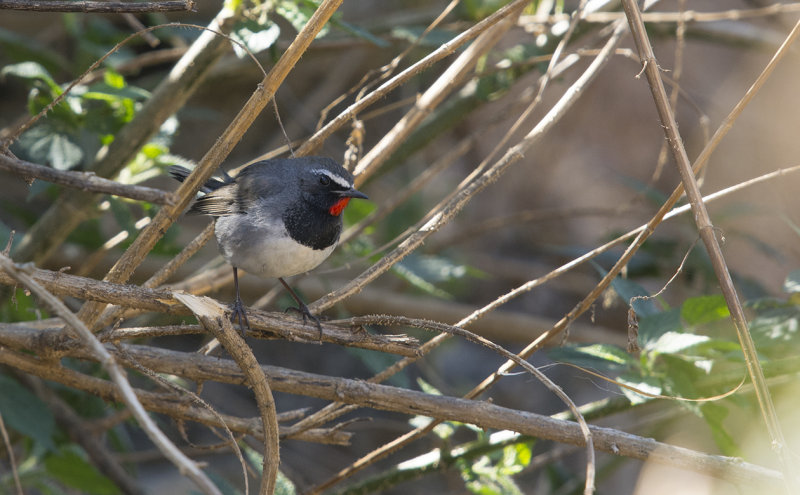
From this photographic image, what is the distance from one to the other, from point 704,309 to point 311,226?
1567mm

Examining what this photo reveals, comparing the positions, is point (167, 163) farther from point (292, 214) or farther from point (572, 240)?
point (572, 240)

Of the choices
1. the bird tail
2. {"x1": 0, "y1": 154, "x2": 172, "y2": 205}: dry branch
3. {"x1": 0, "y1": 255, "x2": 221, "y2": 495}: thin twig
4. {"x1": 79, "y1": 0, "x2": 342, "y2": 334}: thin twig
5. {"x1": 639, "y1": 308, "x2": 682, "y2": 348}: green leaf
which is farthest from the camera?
the bird tail

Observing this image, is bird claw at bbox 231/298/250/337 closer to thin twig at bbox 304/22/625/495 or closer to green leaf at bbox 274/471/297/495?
thin twig at bbox 304/22/625/495

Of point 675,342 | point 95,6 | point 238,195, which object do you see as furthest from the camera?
point 238,195

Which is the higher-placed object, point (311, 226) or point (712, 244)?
point (712, 244)

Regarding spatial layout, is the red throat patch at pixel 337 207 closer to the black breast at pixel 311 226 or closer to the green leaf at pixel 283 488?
the black breast at pixel 311 226

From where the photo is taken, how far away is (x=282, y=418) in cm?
269

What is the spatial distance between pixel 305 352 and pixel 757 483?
4002mm

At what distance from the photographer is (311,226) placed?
10.5 feet

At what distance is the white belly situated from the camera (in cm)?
305

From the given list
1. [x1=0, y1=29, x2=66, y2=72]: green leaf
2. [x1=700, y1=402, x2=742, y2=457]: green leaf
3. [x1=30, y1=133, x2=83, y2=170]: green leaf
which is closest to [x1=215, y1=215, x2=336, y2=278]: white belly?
[x1=30, y1=133, x2=83, y2=170]: green leaf

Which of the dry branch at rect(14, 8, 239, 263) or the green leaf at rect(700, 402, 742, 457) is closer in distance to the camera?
the green leaf at rect(700, 402, 742, 457)

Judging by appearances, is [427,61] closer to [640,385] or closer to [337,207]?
[337,207]

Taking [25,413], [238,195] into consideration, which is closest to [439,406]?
[238,195]
